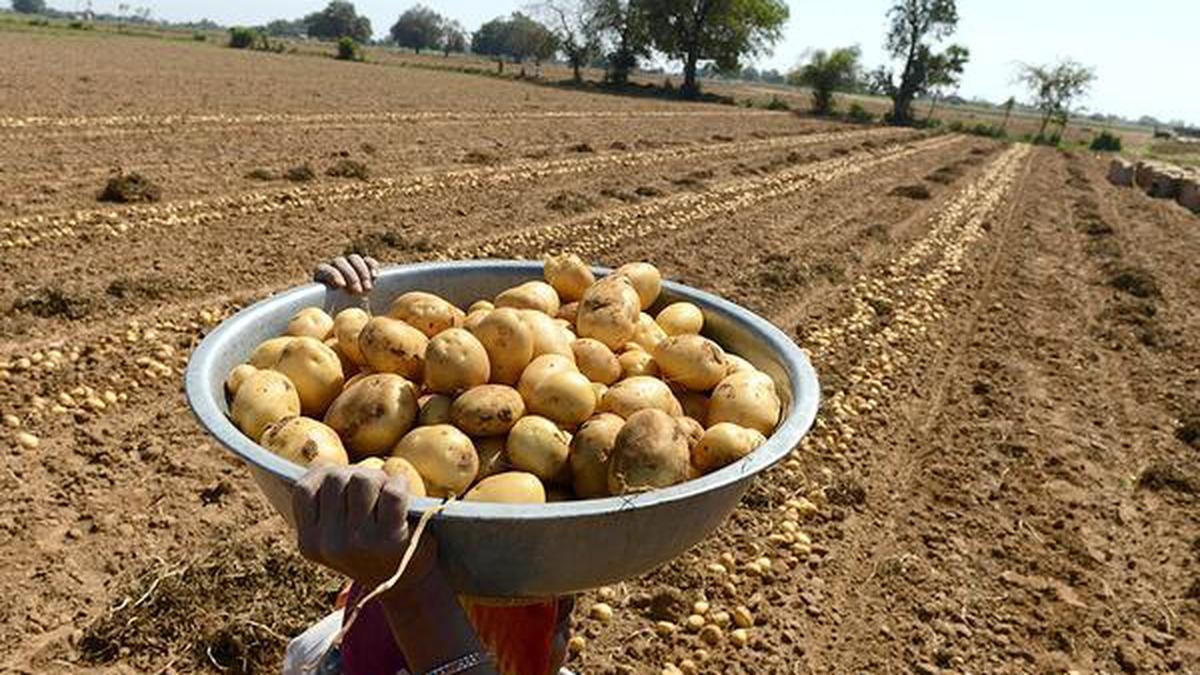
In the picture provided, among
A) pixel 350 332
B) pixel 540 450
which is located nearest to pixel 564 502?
pixel 540 450

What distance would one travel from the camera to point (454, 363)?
184 cm

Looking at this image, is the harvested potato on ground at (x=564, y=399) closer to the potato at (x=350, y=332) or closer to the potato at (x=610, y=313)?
the potato at (x=610, y=313)

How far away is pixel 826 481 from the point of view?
16.6 feet

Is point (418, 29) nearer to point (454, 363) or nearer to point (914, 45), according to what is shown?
point (914, 45)

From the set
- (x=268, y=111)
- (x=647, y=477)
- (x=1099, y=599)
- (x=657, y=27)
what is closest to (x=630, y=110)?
(x=268, y=111)

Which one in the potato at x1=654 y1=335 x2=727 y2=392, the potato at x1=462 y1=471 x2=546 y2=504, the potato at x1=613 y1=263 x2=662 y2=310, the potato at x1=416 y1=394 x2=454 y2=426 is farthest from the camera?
the potato at x1=613 y1=263 x2=662 y2=310

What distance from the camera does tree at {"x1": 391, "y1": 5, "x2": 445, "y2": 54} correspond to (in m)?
141

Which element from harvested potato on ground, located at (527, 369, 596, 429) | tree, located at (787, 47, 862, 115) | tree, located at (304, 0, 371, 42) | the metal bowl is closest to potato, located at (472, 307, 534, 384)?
harvested potato on ground, located at (527, 369, 596, 429)

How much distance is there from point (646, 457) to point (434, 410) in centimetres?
53

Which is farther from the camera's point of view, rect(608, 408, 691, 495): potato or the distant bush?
the distant bush

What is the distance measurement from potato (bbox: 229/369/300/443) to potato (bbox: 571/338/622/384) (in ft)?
2.21

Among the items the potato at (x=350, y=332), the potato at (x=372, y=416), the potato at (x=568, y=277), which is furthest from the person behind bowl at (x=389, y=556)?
the potato at (x=568, y=277)

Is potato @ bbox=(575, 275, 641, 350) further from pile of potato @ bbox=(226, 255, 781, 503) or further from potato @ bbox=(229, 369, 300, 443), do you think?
potato @ bbox=(229, 369, 300, 443)

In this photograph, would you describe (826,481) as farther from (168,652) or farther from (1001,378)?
(168,652)
